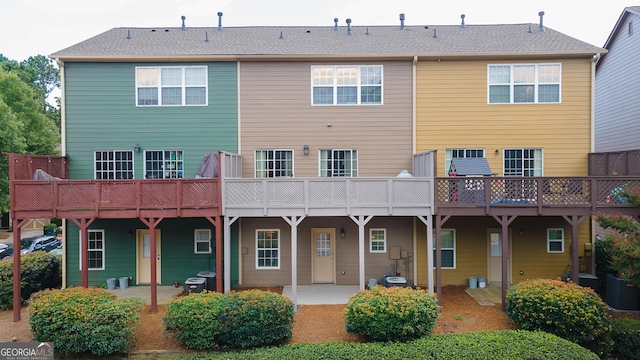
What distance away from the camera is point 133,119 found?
12500 millimetres

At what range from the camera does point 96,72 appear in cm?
1243

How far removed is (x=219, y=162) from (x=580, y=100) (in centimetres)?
1198

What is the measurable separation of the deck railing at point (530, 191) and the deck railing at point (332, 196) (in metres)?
0.77

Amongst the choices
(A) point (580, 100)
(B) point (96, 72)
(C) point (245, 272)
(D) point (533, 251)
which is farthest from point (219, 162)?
(A) point (580, 100)

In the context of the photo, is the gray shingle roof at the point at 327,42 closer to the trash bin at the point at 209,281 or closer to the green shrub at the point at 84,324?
the trash bin at the point at 209,281

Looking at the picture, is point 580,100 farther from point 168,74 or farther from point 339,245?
point 168,74

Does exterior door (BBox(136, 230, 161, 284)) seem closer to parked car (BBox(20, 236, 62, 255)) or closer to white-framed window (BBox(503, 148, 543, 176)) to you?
parked car (BBox(20, 236, 62, 255))

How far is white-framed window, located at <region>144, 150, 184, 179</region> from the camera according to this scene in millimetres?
12531

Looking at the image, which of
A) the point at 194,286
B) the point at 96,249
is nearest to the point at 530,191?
the point at 194,286

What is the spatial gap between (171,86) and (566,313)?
42.7ft

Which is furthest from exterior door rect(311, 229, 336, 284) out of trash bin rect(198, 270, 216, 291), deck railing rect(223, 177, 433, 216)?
trash bin rect(198, 270, 216, 291)

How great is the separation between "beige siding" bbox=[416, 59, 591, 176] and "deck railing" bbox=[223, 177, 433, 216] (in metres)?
2.59

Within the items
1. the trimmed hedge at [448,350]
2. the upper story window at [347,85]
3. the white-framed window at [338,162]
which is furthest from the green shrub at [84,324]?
the upper story window at [347,85]

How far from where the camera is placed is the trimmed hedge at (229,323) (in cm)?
808
